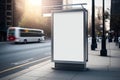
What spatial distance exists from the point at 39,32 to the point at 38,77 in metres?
48.7

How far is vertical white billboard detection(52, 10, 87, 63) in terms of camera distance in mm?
11406

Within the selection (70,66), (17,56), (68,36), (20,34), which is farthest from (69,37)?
(20,34)

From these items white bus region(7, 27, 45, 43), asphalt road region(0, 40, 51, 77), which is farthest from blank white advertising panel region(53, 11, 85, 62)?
white bus region(7, 27, 45, 43)

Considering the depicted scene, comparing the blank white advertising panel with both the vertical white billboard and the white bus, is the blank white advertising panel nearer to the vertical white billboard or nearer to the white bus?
the vertical white billboard

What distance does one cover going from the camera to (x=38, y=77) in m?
9.58

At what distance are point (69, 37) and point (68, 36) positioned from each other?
7 centimetres

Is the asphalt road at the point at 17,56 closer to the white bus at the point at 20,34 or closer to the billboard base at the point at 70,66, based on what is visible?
the billboard base at the point at 70,66

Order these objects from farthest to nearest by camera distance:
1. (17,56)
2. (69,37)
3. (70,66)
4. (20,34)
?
(20,34) < (17,56) < (70,66) < (69,37)

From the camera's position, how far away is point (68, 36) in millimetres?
11688

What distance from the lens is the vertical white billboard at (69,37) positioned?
11.4 meters

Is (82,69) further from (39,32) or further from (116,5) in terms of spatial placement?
(39,32)

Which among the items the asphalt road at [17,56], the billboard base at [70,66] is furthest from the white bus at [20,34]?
the billboard base at [70,66]

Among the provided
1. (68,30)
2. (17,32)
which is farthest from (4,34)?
(68,30)

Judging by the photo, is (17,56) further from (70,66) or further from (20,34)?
(20,34)
